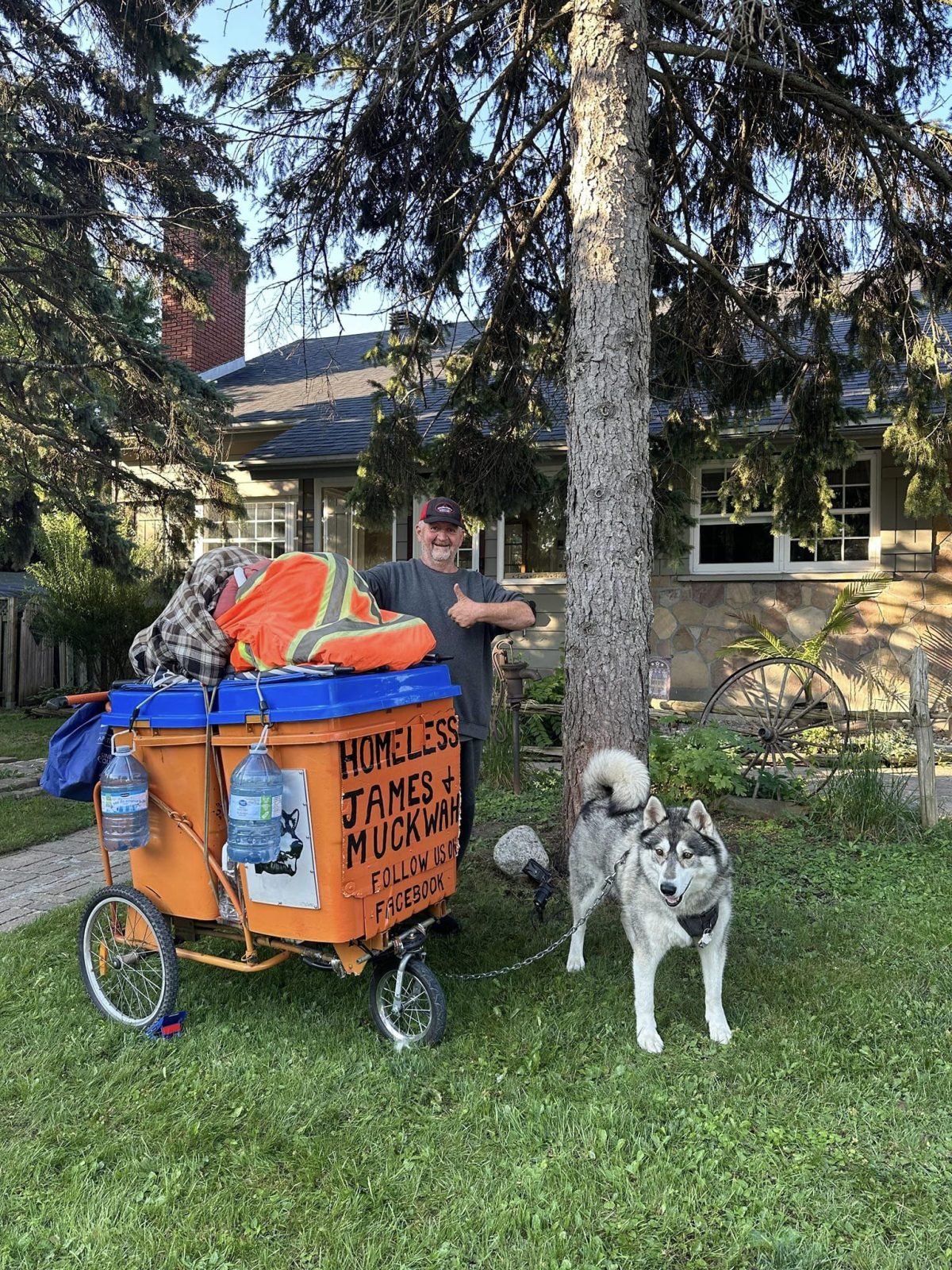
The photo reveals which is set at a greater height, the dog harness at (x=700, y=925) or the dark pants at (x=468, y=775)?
the dark pants at (x=468, y=775)

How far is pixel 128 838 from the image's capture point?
9.89ft

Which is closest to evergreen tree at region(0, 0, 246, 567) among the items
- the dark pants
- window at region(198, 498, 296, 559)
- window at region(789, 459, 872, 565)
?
window at region(198, 498, 296, 559)

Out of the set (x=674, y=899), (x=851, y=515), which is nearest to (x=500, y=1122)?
(x=674, y=899)

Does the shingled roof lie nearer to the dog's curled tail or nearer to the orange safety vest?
the dog's curled tail

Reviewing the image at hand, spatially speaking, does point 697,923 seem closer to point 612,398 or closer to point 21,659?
point 612,398

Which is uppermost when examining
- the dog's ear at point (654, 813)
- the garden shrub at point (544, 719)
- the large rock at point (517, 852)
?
the dog's ear at point (654, 813)

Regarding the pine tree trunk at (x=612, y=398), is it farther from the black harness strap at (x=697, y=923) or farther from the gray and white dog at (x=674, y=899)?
the black harness strap at (x=697, y=923)

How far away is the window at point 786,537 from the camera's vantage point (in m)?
9.91

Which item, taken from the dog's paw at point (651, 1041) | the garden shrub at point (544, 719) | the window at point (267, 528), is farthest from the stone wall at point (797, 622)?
the dog's paw at point (651, 1041)

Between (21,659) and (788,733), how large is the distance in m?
11.1

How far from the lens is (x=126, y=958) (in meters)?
3.33

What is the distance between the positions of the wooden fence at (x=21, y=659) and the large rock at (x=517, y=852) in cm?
963

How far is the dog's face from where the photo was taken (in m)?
2.95

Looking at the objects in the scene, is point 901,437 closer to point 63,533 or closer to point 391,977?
point 391,977
